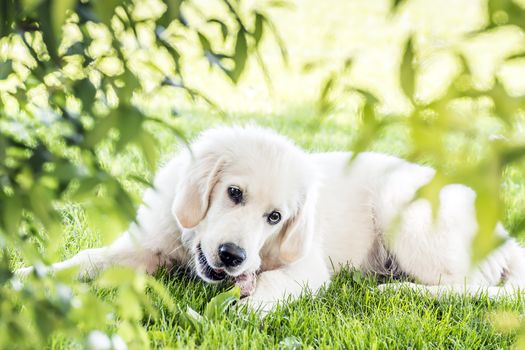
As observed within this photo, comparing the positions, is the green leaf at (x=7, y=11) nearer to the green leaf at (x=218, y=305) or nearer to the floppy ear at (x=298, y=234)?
the green leaf at (x=218, y=305)

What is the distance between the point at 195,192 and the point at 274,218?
0.36 metres

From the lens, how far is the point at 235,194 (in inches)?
115

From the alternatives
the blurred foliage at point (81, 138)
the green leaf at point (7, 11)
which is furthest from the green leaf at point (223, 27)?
the green leaf at point (7, 11)

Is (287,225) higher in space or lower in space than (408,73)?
lower

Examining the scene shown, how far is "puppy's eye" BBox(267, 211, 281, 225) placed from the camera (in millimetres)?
2951

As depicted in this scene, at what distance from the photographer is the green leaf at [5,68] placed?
1.60 metres

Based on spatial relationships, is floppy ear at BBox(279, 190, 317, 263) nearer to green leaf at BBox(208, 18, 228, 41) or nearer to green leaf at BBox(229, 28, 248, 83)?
green leaf at BBox(208, 18, 228, 41)

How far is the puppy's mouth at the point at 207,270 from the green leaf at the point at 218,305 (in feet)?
0.86

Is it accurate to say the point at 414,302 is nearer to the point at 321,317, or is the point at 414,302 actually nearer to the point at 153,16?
the point at 321,317

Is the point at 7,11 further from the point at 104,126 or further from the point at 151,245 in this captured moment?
the point at 151,245

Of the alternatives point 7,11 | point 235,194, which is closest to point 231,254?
point 235,194

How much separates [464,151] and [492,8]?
20cm

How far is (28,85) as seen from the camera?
1674 millimetres

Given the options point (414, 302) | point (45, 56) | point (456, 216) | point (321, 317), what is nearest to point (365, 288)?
point (414, 302)
